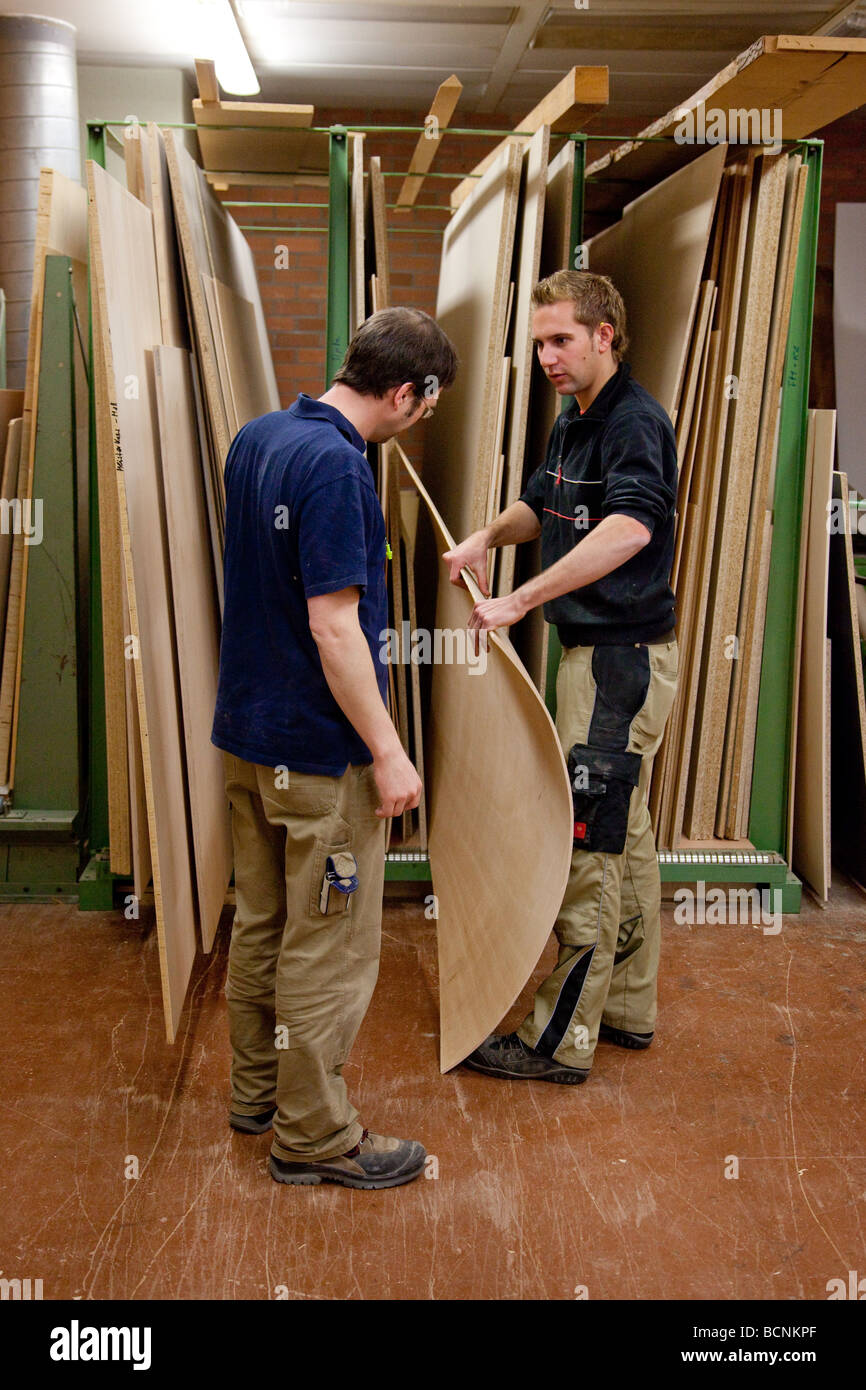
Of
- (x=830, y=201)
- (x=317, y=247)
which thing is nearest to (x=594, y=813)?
(x=317, y=247)

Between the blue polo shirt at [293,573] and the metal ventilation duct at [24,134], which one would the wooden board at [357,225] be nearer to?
the blue polo shirt at [293,573]

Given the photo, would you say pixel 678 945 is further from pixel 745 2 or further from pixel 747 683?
pixel 745 2

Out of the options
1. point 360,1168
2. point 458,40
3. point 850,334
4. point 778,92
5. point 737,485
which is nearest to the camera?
point 360,1168

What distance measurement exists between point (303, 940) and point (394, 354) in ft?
3.39

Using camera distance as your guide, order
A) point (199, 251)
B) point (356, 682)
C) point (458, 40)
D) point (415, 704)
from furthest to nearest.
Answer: point (458, 40), point (415, 704), point (199, 251), point (356, 682)

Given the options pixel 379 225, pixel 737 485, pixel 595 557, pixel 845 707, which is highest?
pixel 379 225

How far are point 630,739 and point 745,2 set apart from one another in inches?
136

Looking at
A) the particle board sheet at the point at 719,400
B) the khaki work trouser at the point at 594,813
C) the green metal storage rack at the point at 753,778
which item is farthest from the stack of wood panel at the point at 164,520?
the particle board sheet at the point at 719,400

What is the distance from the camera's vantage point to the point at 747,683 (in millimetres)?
3197

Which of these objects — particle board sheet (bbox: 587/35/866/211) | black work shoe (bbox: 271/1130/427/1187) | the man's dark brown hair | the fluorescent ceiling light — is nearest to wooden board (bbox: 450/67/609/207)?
particle board sheet (bbox: 587/35/866/211)

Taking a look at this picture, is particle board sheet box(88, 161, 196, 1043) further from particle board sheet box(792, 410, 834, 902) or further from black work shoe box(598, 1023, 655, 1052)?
particle board sheet box(792, 410, 834, 902)

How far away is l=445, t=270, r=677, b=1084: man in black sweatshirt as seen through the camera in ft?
7.20

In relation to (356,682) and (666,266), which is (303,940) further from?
(666,266)

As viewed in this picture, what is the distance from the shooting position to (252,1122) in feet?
7.09
